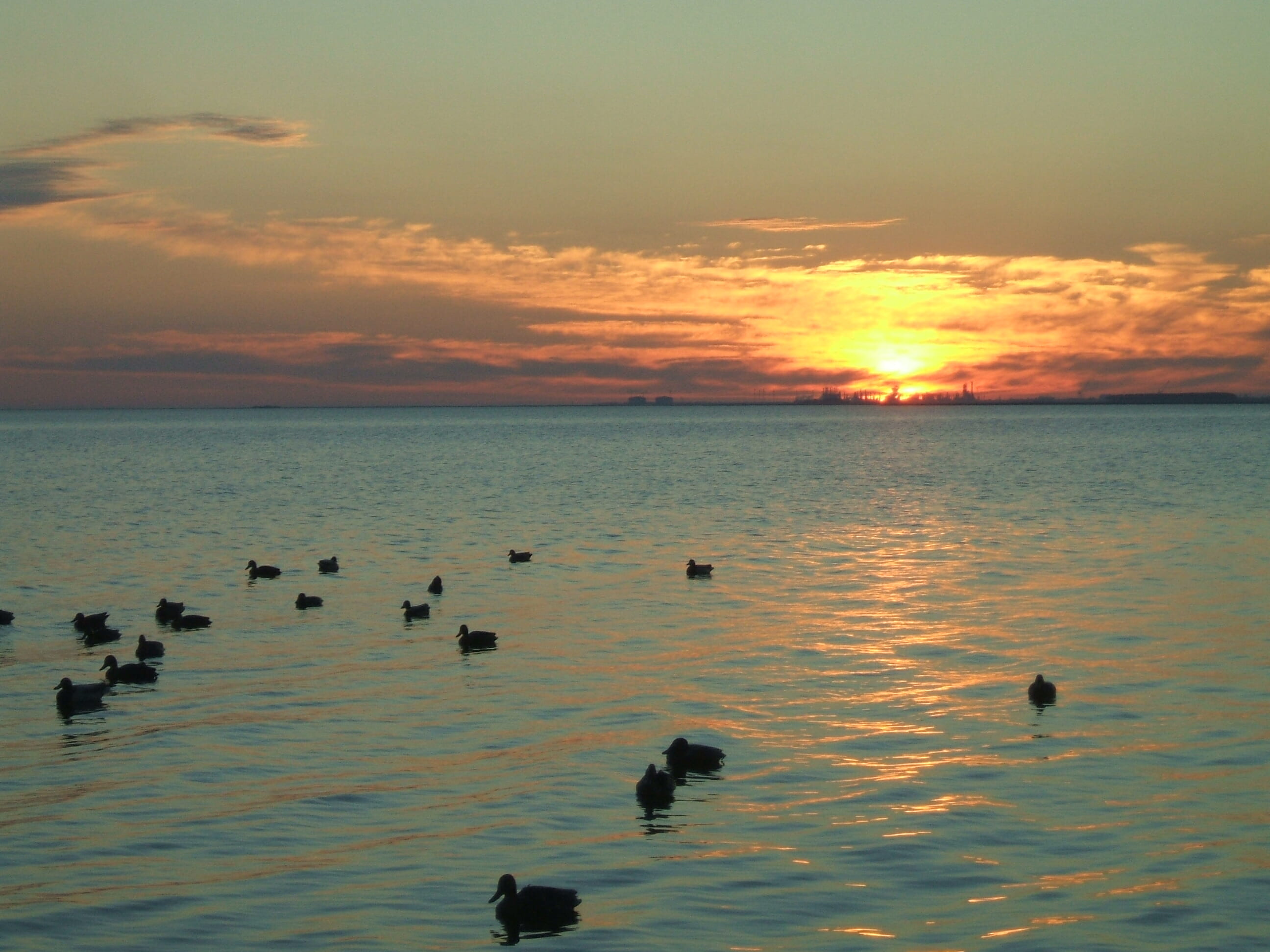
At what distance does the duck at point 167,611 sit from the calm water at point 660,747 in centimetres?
66

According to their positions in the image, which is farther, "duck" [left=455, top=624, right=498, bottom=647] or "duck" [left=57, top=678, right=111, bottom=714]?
"duck" [left=455, top=624, right=498, bottom=647]

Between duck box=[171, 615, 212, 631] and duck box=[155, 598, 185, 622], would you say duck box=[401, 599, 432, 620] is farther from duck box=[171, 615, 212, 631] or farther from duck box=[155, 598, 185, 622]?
duck box=[155, 598, 185, 622]

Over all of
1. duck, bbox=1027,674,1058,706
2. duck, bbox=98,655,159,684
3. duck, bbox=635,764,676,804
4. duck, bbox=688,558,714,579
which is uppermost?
duck, bbox=688,558,714,579

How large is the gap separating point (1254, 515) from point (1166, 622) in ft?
88.9

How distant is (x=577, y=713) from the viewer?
68.1ft

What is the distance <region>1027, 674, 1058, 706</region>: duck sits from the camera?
20922mm

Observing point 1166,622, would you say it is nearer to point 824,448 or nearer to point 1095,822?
point 1095,822

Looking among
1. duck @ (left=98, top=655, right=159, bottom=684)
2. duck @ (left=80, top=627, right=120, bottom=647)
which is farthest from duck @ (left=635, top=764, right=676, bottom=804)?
duck @ (left=80, top=627, right=120, bottom=647)

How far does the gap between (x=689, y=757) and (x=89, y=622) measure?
1689 cm

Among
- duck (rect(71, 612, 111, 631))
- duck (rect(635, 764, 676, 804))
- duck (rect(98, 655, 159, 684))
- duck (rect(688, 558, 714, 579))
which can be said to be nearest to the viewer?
duck (rect(635, 764, 676, 804))

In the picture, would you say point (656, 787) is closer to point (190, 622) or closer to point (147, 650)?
point (147, 650)

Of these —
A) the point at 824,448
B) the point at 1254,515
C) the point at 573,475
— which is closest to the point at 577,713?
the point at 1254,515

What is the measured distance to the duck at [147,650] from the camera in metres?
25.2

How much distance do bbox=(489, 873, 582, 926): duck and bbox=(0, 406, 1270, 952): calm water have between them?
10.2 inches
